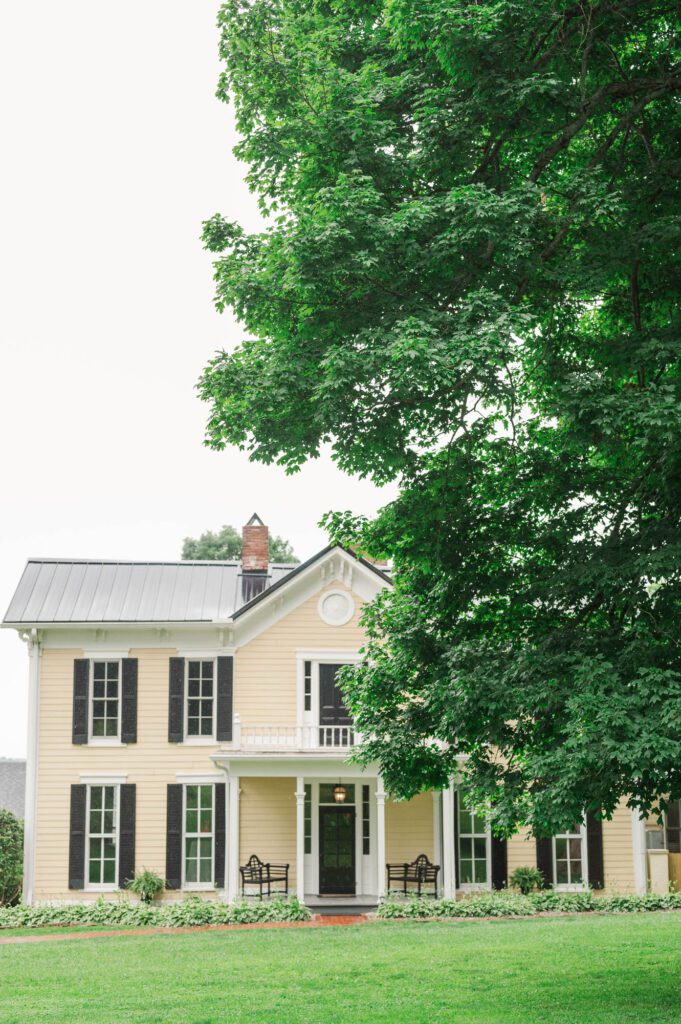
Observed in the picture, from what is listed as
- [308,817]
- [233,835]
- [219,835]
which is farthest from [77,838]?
[308,817]

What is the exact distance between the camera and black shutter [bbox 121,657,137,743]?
2169 centimetres

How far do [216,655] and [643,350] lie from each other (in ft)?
46.2

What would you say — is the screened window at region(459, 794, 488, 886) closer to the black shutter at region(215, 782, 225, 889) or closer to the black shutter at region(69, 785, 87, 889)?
the black shutter at region(215, 782, 225, 889)

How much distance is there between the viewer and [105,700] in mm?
21859

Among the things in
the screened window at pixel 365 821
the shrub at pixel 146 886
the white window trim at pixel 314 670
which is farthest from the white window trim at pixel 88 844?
the screened window at pixel 365 821

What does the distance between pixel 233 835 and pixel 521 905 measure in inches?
215

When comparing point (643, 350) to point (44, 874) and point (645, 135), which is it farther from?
point (44, 874)

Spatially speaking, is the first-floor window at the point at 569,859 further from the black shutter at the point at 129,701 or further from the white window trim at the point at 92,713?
the white window trim at the point at 92,713

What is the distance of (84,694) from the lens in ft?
71.4

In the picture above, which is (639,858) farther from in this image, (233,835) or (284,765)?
(233,835)

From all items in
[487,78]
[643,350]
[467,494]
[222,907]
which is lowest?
[222,907]

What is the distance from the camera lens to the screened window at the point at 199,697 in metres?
21.9

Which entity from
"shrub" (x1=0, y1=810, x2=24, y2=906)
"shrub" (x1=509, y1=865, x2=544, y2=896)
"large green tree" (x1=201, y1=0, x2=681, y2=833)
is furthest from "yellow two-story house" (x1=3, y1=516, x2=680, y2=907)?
"large green tree" (x1=201, y1=0, x2=681, y2=833)

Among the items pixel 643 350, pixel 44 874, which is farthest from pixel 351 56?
pixel 44 874
